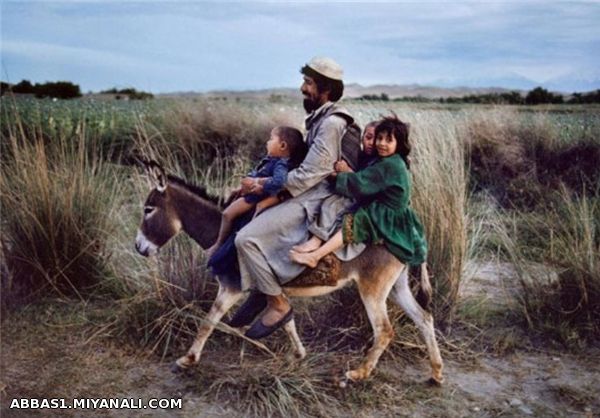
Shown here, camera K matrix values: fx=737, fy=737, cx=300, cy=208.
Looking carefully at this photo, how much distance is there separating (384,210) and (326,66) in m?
0.83

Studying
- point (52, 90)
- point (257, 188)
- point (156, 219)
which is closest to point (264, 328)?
point (257, 188)

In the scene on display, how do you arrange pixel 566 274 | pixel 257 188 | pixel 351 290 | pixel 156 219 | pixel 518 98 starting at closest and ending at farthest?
pixel 257 188, pixel 156 219, pixel 351 290, pixel 566 274, pixel 518 98

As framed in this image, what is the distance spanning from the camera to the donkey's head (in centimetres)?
431

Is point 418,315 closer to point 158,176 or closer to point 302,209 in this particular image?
point 302,209

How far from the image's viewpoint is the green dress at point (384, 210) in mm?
3861

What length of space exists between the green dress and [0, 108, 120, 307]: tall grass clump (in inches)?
92.2

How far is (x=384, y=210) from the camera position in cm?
397

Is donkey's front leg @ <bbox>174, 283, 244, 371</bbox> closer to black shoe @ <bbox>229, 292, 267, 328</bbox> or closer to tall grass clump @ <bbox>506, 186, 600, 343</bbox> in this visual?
black shoe @ <bbox>229, 292, 267, 328</bbox>

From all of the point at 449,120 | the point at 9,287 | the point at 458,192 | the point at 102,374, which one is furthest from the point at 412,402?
the point at 9,287

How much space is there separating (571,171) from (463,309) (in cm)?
128

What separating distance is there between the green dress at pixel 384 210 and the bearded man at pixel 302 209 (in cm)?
10

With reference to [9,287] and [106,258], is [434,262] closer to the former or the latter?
[106,258]

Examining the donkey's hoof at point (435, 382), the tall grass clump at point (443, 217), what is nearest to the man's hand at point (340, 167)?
the tall grass clump at point (443, 217)

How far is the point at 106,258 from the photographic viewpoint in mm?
5504
